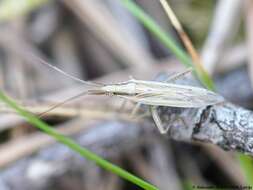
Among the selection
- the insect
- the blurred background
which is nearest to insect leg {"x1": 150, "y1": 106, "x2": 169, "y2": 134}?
the insect

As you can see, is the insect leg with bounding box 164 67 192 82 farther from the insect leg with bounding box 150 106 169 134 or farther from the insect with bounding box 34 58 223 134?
the insect leg with bounding box 150 106 169 134

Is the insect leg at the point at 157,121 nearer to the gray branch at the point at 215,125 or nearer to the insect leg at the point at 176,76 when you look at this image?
the gray branch at the point at 215,125

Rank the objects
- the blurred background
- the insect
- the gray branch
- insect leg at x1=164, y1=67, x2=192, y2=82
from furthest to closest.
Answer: the blurred background, insect leg at x1=164, y1=67, x2=192, y2=82, the insect, the gray branch

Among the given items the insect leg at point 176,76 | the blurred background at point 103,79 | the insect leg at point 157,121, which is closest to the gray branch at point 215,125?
the insect leg at point 157,121

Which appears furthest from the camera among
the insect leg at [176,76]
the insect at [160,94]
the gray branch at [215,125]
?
the insect leg at [176,76]

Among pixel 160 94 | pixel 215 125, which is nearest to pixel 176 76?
pixel 160 94

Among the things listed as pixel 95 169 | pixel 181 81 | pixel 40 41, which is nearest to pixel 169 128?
pixel 181 81

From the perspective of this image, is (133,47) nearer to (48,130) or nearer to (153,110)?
(153,110)
